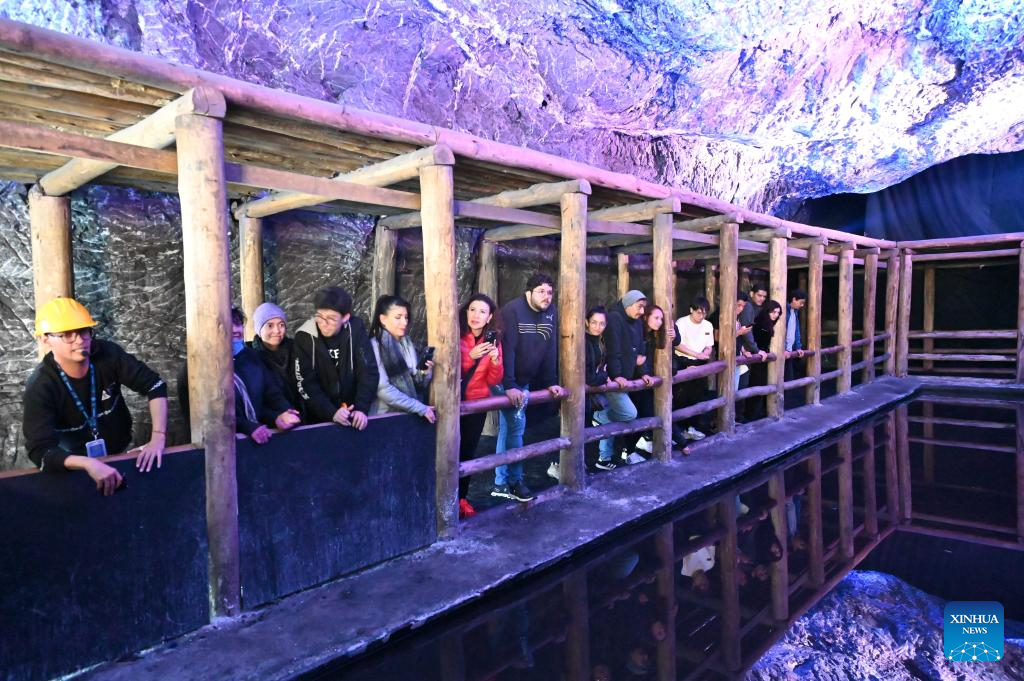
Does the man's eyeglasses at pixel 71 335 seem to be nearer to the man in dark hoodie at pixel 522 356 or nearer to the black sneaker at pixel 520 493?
the man in dark hoodie at pixel 522 356

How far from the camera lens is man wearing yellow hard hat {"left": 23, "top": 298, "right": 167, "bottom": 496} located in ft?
8.96

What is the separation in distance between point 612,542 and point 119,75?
410 centimetres

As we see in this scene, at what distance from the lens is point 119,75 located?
2.79 m

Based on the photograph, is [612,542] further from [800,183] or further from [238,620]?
[800,183]

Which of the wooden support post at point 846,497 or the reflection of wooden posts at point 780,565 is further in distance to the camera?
the wooden support post at point 846,497

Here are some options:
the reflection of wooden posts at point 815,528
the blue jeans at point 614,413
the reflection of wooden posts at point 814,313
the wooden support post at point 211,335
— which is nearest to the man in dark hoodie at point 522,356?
the blue jeans at point 614,413

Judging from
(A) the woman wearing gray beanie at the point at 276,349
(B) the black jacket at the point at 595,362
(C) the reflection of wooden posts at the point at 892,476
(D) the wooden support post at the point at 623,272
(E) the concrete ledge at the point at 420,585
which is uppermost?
(D) the wooden support post at the point at 623,272

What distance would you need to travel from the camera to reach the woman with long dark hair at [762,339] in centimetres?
829

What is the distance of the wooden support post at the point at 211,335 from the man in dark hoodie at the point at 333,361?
2.30 feet

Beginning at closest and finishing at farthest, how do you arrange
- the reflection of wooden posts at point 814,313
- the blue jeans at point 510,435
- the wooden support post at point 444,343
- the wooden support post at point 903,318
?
the wooden support post at point 444,343 < the blue jeans at point 510,435 < the reflection of wooden posts at point 814,313 < the wooden support post at point 903,318

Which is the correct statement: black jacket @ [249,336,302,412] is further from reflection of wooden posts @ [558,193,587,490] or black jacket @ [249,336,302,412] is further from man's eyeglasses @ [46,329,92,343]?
reflection of wooden posts @ [558,193,587,490]

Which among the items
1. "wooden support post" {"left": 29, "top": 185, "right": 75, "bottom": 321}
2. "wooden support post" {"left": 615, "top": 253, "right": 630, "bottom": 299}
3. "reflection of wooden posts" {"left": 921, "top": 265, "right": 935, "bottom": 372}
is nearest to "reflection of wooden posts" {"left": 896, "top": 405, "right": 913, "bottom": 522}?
"wooden support post" {"left": 615, "top": 253, "right": 630, "bottom": 299}

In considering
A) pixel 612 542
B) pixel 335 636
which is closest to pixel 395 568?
pixel 335 636

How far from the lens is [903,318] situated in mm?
12812
